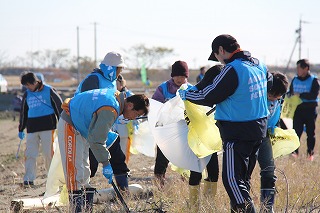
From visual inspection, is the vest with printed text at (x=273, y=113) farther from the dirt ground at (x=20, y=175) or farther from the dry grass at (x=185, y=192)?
the dirt ground at (x=20, y=175)

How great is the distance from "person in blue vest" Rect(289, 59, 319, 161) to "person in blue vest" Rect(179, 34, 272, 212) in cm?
485

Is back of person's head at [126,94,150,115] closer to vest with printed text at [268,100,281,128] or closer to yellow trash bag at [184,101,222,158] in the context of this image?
yellow trash bag at [184,101,222,158]

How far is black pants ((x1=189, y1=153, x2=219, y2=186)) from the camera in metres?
6.22

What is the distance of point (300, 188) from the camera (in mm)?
6523

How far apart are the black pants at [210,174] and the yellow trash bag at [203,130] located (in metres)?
0.21

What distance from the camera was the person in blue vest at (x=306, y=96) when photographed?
994 cm

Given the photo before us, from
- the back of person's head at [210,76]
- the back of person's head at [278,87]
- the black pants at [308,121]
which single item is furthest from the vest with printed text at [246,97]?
the black pants at [308,121]

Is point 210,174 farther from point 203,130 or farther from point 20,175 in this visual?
point 20,175

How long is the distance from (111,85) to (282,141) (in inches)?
77.9

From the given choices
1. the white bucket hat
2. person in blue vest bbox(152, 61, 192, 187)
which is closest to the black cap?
the white bucket hat

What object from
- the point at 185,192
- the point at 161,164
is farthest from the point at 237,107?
the point at 161,164

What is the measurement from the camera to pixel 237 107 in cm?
514

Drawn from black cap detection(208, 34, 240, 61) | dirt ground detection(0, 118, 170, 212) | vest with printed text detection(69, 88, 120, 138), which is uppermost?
black cap detection(208, 34, 240, 61)

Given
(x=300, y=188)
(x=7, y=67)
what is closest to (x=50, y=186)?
(x=300, y=188)
